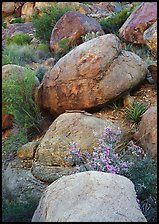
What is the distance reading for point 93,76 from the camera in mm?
6504

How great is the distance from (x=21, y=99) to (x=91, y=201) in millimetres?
4260

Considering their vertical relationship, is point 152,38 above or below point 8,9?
above

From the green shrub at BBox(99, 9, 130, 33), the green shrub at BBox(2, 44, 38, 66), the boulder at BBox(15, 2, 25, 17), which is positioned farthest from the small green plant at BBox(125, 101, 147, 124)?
the boulder at BBox(15, 2, 25, 17)

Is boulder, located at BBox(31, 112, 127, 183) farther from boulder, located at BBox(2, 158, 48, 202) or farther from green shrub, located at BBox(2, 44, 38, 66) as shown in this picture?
green shrub, located at BBox(2, 44, 38, 66)

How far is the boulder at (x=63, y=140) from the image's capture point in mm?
5613

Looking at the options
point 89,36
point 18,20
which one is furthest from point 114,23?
point 18,20

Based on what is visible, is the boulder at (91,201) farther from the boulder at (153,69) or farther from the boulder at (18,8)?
the boulder at (18,8)

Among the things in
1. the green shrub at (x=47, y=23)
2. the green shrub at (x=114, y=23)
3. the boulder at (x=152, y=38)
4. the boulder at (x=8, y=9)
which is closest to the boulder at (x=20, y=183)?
the boulder at (x=152, y=38)

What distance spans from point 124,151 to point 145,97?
6.48 ft

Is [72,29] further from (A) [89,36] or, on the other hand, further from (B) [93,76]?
(B) [93,76]

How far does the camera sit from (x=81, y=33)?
33.7ft

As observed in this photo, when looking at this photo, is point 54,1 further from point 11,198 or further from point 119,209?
point 119,209

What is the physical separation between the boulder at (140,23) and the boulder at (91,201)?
256 inches

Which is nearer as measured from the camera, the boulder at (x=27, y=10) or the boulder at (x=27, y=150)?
the boulder at (x=27, y=150)
